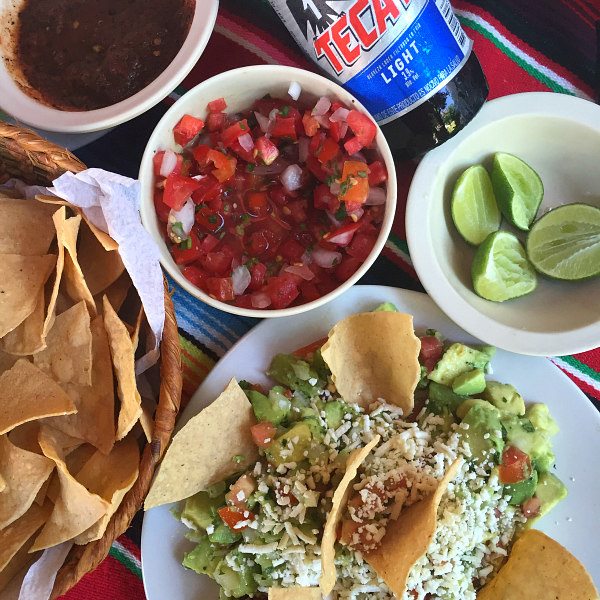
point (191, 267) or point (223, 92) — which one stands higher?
point (223, 92)

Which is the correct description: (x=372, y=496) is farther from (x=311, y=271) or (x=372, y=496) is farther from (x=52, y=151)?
(x=52, y=151)

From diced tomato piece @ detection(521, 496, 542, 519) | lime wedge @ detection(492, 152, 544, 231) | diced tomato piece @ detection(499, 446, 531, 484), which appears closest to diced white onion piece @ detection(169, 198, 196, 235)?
lime wedge @ detection(492, 152, 544, 231)

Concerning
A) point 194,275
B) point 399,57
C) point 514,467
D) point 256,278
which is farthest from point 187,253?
point 514,467

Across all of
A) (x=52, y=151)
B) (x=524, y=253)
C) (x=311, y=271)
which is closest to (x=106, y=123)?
(x=52, y=151)

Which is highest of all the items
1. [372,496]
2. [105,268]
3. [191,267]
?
[105,268]

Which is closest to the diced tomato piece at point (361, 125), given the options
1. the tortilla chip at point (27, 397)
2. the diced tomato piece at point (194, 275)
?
the diced tomato piece at point (194, 275)

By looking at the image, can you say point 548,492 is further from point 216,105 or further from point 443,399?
point 216,105

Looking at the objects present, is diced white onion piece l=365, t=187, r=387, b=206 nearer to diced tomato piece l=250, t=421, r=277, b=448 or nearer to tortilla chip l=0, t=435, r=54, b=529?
diced tomato piece l=250, t=421, r=277, b=448
